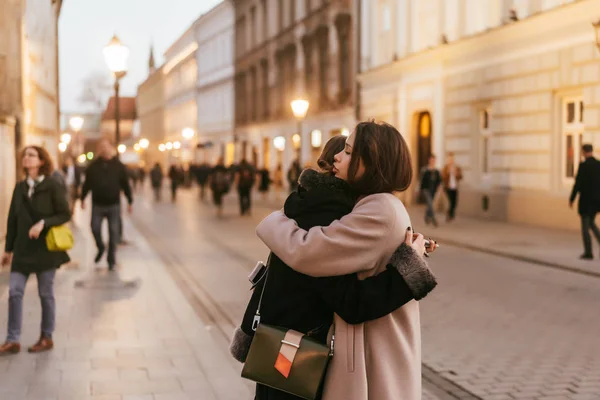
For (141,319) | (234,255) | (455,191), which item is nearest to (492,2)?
(455,191)

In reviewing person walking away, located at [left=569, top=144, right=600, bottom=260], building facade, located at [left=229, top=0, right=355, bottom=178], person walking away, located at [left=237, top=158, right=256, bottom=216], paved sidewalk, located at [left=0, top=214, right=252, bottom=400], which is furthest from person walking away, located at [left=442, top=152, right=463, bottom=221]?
paved sidewalk, located at [left=0, top=214, right=252, bottom=400]

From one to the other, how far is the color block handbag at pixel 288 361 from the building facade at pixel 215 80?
2237 inches

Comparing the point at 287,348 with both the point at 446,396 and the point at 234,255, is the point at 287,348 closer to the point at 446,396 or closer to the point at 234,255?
the point at 446,396

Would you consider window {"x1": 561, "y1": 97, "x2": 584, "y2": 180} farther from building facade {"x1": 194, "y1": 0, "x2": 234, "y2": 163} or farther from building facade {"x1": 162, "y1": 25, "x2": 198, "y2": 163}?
building facade {"x1": 162, "y1": 25, "x2": 198, "y2": 163}

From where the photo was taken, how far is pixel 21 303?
24.0 ft

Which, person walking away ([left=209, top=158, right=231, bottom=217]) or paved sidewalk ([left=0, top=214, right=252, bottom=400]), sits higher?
person walking away ([left=209, top=158, right=231, bottom=217])

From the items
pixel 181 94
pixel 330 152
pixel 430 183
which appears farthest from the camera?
pixel 181 94

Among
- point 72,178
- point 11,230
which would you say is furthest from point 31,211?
point 72,178

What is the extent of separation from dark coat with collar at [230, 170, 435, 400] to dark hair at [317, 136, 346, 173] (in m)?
0.13

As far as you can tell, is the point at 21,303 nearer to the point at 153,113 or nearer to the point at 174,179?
the point at 174,179

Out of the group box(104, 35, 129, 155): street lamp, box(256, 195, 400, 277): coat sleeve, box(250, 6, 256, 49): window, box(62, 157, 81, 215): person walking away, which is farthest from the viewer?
box(250, 6, 256, 49): window

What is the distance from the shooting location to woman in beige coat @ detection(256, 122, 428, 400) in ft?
9.17

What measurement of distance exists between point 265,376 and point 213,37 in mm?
64638

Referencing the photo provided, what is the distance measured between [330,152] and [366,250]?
44 cm
